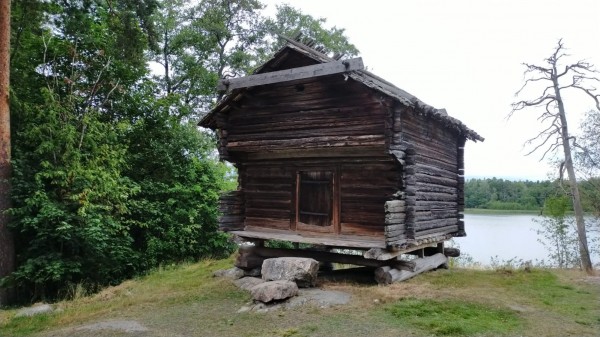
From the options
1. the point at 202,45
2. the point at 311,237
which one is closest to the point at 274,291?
the point at 311,237

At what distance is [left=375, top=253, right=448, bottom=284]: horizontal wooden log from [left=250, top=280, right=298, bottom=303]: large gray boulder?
242 cm

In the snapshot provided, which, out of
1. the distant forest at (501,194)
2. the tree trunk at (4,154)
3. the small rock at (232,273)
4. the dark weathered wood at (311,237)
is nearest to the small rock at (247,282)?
the small rock at (232,273)

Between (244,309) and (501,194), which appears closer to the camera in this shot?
(244,309)

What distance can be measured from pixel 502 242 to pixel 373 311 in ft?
83.6

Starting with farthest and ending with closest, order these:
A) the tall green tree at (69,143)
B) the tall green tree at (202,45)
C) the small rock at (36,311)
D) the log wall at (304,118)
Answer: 1. the tall green tree at (202,45)
2. the tall green tree at (69,143)
3. the log wall at (304,118)
4. the small rock at (36,311)

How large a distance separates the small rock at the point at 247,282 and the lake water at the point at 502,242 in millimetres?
11032

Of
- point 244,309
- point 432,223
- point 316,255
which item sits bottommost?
point 244,309

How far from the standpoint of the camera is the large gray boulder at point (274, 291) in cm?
855

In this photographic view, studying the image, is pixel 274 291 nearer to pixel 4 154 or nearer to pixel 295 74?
pixel 295 74

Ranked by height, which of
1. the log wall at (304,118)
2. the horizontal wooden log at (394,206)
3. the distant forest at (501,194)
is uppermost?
the log wall at (304,118)

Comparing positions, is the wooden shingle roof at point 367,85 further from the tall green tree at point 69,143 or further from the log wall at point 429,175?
the tall green tree at point 69,143

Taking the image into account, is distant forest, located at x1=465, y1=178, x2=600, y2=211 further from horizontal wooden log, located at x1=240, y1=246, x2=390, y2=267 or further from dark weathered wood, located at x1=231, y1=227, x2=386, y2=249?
dark weathered wood, located at x1=231, y1=227, x2=386, y2=249

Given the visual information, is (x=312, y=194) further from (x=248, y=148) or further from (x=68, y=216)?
(x=68, y=216)

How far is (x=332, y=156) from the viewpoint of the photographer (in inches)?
449
